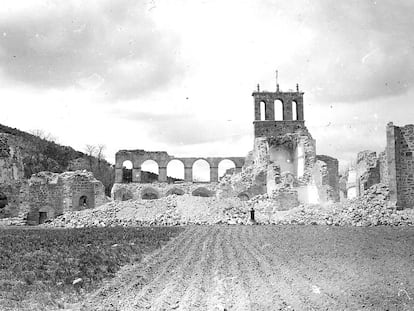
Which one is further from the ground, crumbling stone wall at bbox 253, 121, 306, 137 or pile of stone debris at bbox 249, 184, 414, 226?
crumbling stone wall at bbox 253, 121, 306, 137

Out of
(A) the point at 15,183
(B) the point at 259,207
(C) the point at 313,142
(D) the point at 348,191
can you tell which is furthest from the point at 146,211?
(D) the point at 348,191

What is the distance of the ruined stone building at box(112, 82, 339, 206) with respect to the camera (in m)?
34.0

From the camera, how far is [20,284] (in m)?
8.16

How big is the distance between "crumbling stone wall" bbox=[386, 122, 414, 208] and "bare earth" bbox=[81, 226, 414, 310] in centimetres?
946

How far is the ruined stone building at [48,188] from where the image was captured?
33531 mm

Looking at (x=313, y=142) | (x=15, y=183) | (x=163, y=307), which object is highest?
(x=313, y=142)

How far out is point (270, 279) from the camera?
8094 millimetres

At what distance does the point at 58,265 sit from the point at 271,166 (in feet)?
87.0

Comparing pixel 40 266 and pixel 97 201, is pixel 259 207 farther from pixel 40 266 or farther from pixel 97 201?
pixel 40 266

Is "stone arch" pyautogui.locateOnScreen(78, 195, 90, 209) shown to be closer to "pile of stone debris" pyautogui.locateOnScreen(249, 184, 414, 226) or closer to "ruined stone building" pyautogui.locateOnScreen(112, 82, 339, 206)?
"ruined stone building" pyautogui.locateOnScreen(112, 82, 339, 206)

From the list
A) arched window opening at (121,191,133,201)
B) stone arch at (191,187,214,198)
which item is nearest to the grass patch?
arched window opening at (121,191,133,201)

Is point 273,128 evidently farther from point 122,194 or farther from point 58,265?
point 58,265

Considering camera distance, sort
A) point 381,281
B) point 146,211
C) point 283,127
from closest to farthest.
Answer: point 381,281 < point 146,211 < point 283,127

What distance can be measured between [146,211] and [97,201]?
22.0ft
